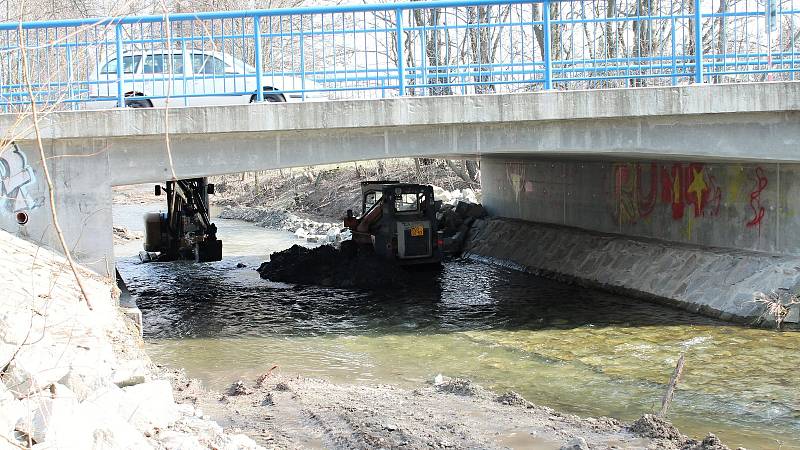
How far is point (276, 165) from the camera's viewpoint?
45.4 ft

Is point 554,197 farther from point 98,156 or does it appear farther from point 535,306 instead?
point 98,156

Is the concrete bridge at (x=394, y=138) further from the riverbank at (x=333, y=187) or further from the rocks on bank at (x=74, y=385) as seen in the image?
the riverbank at (x=333, y=187)

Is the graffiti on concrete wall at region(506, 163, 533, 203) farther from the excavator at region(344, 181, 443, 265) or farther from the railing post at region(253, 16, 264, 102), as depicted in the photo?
the railing post at region(253, 16, 264, 102)

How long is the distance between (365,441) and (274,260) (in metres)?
14.3

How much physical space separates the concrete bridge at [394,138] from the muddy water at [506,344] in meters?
2.49

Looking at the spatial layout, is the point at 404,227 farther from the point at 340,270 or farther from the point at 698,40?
the point at 698,40

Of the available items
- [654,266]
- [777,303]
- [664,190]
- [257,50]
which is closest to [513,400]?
[777,303]

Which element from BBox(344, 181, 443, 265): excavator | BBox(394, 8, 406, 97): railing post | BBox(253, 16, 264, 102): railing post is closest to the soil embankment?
BBox(253, 16, 264, 102): railing post

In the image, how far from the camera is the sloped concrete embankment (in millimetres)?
14836

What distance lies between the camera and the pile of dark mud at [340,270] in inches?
787

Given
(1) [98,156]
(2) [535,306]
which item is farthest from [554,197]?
(1) [98,156]

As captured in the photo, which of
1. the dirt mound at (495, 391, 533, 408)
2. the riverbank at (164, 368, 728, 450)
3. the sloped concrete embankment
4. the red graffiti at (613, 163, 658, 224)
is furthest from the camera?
the red graffiti at (613, 163, 658, 224)

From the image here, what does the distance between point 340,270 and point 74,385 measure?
44.7 ft

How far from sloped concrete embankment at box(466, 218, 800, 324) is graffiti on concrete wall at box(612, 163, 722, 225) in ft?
2.20
